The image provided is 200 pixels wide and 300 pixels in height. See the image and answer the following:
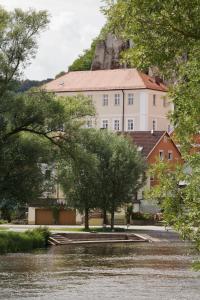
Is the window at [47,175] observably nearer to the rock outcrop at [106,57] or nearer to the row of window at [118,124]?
the row of window at [118,124]

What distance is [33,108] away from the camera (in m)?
52.3

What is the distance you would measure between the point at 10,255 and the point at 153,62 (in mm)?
30927

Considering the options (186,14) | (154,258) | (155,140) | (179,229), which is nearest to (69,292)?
(179,229)

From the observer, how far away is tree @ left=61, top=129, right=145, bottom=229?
77.9 metres

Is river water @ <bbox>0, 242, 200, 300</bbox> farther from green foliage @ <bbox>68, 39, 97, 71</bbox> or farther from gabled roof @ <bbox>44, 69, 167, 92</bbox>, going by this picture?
green foliage @ <bbox>68, 39, 97, 71</bbox>

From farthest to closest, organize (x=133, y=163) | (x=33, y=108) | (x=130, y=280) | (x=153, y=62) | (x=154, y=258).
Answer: (x=133, y=163), (x=33, y=108), (x=154, y=258), (x=130, y=280), (x=153, y=62)

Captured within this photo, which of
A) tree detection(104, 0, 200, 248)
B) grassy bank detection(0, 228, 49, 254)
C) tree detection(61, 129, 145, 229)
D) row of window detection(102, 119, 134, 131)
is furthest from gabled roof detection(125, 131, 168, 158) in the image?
tree detection(104, 0, 200, 248)

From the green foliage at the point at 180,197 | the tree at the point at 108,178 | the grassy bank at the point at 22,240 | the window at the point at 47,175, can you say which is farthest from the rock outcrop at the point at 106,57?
the green foliage at the point at 180,197

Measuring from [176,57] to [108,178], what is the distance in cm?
6041

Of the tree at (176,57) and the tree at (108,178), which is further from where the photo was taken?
the tree at (108,178)

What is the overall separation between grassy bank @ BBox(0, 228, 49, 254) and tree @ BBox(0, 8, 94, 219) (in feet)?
7.95

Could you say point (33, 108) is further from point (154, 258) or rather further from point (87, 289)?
point (87, 289)

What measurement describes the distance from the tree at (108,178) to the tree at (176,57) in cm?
5664

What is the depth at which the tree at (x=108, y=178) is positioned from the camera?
255ft
